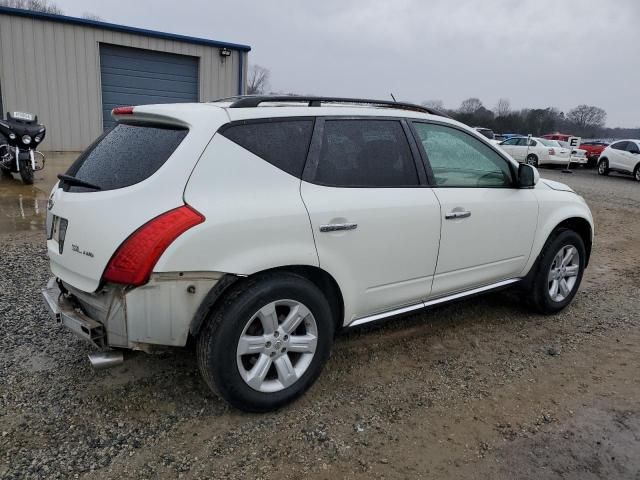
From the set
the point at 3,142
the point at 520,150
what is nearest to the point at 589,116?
the point at 520,150

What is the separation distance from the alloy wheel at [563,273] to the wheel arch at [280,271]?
7.31 ft

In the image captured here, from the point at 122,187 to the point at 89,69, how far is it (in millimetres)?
12373

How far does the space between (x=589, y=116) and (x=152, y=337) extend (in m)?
60.0

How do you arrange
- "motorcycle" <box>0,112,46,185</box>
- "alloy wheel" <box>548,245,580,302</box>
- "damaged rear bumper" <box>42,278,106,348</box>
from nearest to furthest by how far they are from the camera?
"damaged rear bumper" <box>42,278,106,348</box>
"alloy wheel" <box>548,245,580,302</box>
"motorcycle" <box>0,112,46,185</box>

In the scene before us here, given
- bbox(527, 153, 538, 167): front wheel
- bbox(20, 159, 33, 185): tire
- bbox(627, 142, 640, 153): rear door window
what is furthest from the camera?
bbox(527, 153, 538, 167): front wheel

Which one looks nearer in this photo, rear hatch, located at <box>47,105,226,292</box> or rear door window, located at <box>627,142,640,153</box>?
rear hatch, located at <box>47,105,226,292</box>

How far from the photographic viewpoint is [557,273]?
435 cm

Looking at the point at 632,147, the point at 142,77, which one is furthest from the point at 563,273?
the point at 632,147

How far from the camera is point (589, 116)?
53125mm

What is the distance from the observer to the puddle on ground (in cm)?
665

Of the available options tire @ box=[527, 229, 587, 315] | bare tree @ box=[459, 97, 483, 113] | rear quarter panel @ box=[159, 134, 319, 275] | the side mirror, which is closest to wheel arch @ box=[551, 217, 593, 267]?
tire @ box=[527, 229, 587, 315]

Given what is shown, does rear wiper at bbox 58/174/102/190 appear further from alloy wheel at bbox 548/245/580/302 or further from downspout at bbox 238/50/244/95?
downspout at bbox 238/50/244/95

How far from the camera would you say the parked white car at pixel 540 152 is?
22.2 meters

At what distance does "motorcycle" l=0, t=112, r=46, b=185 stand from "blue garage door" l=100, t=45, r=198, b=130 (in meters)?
4.72
